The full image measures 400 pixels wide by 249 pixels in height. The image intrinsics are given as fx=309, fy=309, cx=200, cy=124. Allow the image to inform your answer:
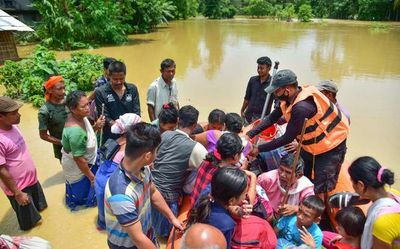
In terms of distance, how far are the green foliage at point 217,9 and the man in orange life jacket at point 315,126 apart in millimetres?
42598

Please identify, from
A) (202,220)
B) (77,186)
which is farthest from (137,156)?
(77,186)

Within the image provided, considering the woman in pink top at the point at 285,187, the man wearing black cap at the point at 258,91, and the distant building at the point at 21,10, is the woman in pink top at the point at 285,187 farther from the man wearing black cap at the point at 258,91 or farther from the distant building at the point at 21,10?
the distant building at the point at 21,10

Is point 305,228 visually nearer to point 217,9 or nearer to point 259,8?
point 217,9

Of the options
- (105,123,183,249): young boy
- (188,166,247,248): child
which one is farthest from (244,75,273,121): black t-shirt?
(105,123,183,249): young boy

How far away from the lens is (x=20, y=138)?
297cm

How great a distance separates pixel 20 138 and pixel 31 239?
100cm

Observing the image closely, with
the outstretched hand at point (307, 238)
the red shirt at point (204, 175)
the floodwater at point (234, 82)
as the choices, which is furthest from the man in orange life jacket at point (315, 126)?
the floodwater at point (234, 82)

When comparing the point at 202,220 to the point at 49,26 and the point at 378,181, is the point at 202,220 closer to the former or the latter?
the point at 378,181

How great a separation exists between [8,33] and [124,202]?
12723mm

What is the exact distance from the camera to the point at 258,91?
4434 mm

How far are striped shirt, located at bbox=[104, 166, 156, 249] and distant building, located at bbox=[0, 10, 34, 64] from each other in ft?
37.8

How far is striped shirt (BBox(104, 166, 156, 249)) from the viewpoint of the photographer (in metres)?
1.65

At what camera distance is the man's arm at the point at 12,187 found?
2696 mm

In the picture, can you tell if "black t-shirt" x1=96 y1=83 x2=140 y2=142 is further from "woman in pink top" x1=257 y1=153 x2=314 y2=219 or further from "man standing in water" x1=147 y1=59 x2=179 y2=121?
"woman in pink top" x1=257 y1=153 x2=314 y2=219
